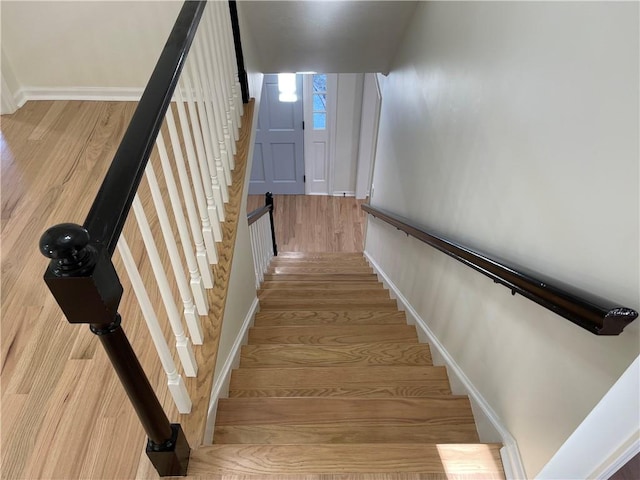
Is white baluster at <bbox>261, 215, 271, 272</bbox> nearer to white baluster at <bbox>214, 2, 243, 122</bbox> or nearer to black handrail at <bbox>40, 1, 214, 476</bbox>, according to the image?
white baluster at <bbox>214, 2, 243, 122</bbox>

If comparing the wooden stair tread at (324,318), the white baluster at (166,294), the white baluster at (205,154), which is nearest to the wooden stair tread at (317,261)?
the wooden stair tread at (324,318)

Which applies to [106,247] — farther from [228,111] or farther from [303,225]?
[303,225]

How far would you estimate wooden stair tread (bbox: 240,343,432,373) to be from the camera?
2.10 metres

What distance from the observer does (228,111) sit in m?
2.06

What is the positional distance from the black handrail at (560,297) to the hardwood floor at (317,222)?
14.0ft

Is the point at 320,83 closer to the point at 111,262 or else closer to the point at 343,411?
the point at 343,411

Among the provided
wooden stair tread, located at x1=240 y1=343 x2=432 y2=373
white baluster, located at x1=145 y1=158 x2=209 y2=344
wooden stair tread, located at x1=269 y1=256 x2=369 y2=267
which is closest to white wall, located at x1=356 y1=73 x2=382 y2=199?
wooden stair tread, located at x1=269 y1=256 x2=369 y2=267

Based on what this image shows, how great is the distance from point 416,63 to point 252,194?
4.23 m

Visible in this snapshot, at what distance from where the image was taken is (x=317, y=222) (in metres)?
6.22

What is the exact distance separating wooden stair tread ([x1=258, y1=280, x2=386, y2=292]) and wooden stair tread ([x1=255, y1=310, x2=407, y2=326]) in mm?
Answer: 784

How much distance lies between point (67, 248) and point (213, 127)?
1187 mm

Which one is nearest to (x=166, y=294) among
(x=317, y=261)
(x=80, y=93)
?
A: (x=80, y=93)

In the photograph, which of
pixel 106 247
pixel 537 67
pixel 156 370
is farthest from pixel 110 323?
pixel 537 67

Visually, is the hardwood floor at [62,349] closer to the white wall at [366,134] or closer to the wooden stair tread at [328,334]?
the wooden stair tread at [328,334]
